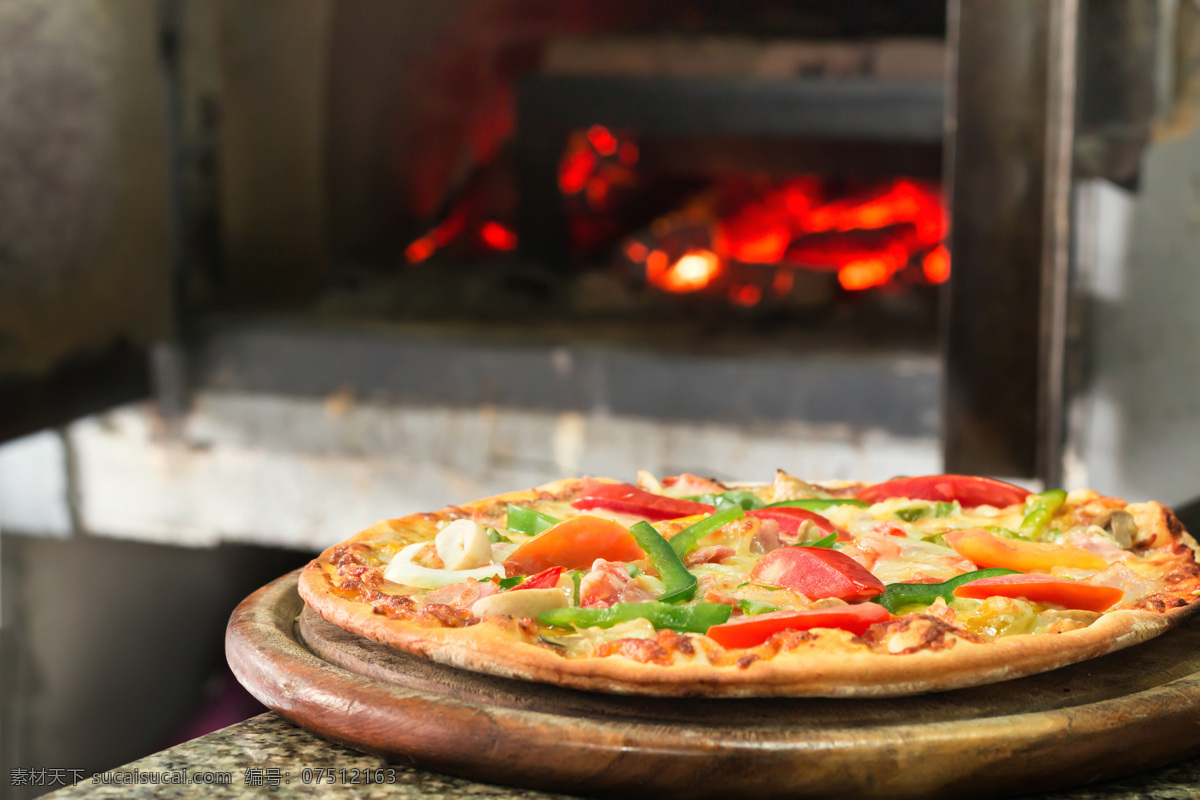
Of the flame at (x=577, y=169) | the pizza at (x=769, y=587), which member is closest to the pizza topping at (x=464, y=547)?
the pizza at (x=769, y=587)

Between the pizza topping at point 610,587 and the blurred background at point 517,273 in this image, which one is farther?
the blurred background at point 517,273

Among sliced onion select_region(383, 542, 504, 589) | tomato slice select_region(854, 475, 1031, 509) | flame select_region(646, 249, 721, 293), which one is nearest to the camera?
sliced onion select_region(383, 542, 504, 589)

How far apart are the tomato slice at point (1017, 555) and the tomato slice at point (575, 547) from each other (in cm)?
41

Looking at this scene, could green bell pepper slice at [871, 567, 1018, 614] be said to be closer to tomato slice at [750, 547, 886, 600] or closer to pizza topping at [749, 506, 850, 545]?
tomato slice at [750, 547, 886, 600]

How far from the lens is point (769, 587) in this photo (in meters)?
1.38

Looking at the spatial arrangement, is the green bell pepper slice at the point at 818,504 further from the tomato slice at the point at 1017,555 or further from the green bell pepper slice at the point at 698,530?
the tomato slice at the point at 1017,555

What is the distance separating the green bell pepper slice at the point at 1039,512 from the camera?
5.47 ft

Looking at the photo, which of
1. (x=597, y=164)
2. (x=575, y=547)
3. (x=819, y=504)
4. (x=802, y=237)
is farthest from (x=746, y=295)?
(x=575, y=547)

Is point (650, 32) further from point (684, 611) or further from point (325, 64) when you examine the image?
point (684, 611)

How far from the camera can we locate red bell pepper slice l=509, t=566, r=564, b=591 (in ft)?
4.45

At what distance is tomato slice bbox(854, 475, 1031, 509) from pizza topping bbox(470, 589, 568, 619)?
722 mm

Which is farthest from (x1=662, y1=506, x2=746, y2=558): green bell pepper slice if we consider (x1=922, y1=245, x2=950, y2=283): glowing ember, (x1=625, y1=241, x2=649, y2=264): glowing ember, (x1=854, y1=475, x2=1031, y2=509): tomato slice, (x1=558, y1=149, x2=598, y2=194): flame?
(x1=558, y1=149, x2=598, y2=194): flame

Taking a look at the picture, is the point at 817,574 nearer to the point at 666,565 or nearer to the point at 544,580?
the point at 666,565

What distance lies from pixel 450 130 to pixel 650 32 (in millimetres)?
1107
